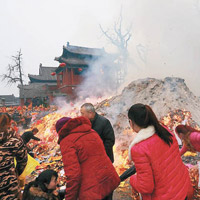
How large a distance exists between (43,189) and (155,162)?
1.31 m

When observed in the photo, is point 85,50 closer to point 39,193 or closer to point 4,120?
point 4,120

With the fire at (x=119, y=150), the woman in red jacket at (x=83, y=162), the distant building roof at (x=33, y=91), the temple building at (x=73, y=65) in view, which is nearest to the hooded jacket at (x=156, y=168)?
the woman in red jacket at (x=83, y=162)

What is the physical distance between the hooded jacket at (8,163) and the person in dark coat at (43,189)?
21 centimetres

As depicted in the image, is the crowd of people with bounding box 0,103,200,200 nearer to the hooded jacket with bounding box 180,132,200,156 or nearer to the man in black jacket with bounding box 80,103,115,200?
the hooded jacket with bounding box 180,132,200,156

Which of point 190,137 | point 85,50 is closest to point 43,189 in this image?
point 190,137

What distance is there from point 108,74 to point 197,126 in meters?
18.0

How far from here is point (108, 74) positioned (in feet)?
75.9

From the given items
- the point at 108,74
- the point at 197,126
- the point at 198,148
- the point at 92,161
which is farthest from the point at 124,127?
the point at 108,74

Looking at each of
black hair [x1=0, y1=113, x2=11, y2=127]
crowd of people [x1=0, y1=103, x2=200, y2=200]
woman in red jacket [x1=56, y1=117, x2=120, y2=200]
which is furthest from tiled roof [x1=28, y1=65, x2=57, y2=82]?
woman in red jacket [x1=56, y1=117, x2=120, y2=200]

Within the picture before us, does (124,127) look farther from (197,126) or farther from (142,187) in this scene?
(142,187)

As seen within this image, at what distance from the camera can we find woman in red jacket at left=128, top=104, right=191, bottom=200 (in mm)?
1462

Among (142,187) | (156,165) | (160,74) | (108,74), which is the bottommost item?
(142,187)

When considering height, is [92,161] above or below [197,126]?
below

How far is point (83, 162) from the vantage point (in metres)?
1.89
